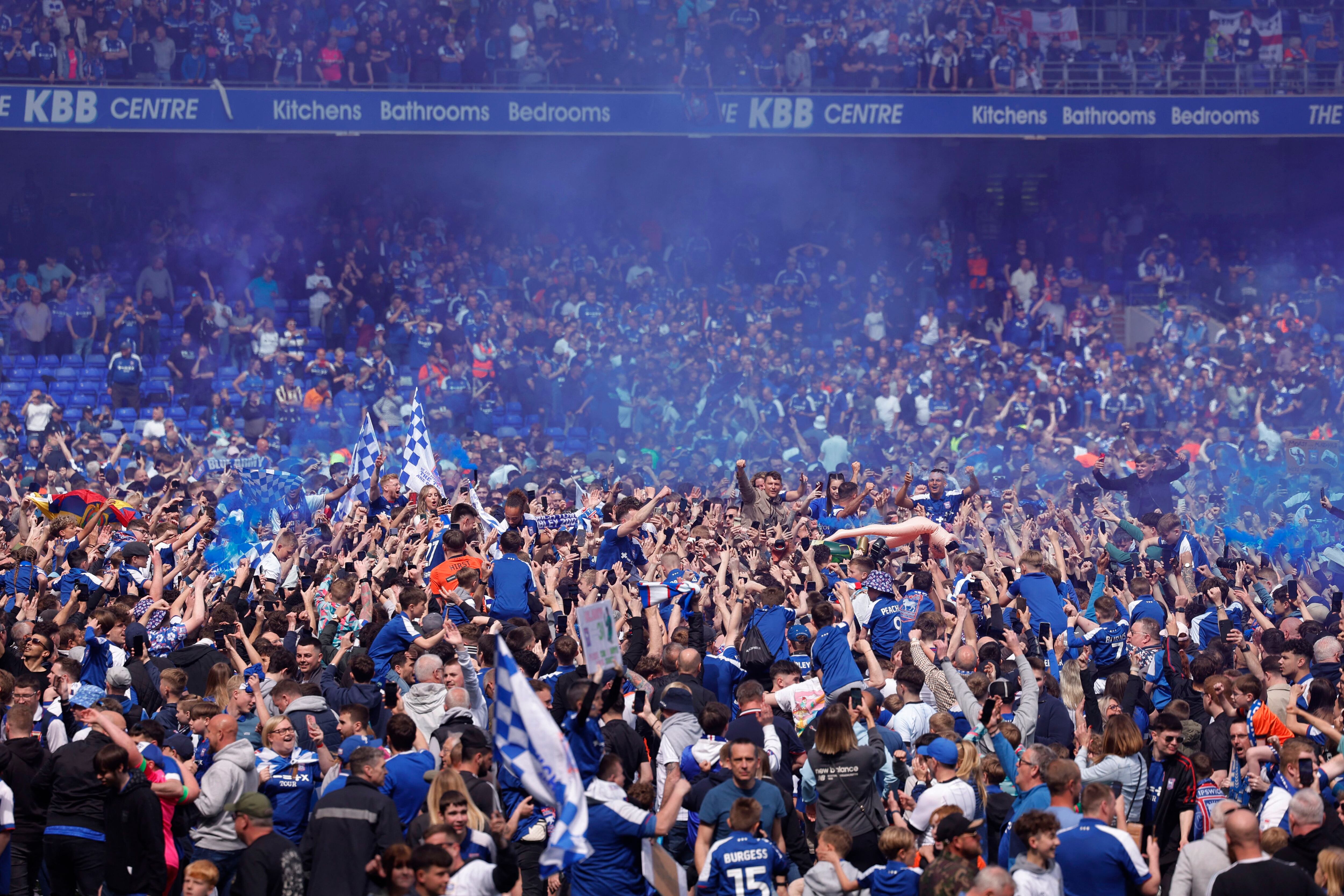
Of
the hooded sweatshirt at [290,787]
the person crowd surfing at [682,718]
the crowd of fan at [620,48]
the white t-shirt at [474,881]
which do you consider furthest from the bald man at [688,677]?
the crowd of fan at [620,48]

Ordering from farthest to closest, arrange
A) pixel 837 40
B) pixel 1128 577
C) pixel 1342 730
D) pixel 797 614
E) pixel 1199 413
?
1. pixel 837 40
2. pixel 1199 413
3. pixel 1128 577
4. pixel 797 614
5. pixel 1342 730

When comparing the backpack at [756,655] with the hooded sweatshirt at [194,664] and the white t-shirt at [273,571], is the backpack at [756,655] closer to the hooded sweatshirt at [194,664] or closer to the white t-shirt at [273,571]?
the hooded sweatshirt at [194,664]

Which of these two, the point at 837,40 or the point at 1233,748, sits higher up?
the point at 837,40

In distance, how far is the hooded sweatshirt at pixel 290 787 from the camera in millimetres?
7188

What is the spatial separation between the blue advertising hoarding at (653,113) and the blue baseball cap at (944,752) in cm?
2056

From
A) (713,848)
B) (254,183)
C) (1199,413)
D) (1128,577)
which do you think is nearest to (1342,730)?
(713,848)

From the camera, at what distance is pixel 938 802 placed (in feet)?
22.2

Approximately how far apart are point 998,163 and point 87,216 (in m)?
17.5

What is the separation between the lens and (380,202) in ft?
93.6

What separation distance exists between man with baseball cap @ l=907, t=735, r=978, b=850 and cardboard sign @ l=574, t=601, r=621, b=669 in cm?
153

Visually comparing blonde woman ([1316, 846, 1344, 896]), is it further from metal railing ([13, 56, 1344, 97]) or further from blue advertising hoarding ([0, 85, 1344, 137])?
metal railing ([13, 56, 1344, 97])

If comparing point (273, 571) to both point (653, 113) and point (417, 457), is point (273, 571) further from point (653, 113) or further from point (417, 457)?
point (653, 113)

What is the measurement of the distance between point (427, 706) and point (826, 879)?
Answer: 106 inches

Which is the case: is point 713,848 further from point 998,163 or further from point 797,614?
point 998,163
